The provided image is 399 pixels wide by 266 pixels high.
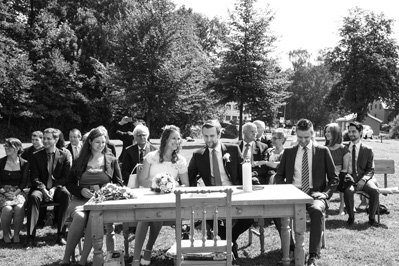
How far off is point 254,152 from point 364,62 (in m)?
36.2

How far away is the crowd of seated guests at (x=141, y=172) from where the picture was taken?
5.62m

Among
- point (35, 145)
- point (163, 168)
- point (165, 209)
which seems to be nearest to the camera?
point (165, 209)

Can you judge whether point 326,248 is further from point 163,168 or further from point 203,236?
point 203,236

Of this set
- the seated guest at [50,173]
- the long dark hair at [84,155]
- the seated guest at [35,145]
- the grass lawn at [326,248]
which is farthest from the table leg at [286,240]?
the seated guest at [35,145]

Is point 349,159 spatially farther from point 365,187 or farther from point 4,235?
point 4,235

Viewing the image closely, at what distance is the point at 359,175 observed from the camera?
25.7 ft

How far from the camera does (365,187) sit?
7535mm

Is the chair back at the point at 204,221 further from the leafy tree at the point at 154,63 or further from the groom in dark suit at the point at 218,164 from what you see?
the leafy tree at the point at 154,63

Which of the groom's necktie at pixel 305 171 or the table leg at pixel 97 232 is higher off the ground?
the groom's necktie at pixel 305 171

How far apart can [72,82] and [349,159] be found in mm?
27601

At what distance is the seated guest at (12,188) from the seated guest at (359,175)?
215 inches

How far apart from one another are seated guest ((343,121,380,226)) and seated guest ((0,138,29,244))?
5468 millimetres

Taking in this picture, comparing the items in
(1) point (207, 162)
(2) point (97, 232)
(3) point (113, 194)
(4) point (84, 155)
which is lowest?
(2) point (97, 232)

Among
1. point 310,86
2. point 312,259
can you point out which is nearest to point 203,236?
point 312,259
